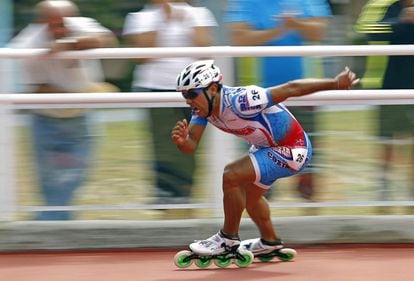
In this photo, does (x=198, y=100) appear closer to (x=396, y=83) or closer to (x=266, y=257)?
(x=266, y=257)

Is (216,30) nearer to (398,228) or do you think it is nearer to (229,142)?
(229,142)

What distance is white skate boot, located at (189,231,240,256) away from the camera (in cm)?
837

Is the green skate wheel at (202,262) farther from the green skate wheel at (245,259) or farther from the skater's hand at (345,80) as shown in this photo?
the skater's hand at (345,80)

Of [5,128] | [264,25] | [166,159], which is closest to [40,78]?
[5,128]

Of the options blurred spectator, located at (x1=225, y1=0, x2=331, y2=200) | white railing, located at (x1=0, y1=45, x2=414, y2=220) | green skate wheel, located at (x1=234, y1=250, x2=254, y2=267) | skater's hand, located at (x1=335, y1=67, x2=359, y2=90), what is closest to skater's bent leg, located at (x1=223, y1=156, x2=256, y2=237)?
green skate wheel, located at (x1=234, y1=250, x2=254, y2=267)

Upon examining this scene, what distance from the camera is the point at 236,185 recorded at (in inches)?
323

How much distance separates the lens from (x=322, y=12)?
30.8ft

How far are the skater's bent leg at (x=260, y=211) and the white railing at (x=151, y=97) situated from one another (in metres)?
0.57

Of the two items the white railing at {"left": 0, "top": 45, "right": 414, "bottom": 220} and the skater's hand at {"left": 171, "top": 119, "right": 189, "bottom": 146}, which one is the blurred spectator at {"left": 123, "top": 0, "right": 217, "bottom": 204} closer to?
the white railing at {"left": 0, "top": 45, "right": 414, "bottom": 220}

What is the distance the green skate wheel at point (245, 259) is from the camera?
845 cm

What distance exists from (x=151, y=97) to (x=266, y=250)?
133 centimetres

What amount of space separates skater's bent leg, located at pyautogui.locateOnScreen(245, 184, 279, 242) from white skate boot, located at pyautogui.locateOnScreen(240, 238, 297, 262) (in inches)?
2.0

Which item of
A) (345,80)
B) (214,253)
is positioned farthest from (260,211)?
(345,80)

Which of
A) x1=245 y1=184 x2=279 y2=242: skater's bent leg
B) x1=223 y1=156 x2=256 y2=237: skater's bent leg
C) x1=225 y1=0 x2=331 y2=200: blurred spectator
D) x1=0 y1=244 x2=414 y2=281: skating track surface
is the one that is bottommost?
x1=0 y1=244 x2=414 y2=281: skating track surface
